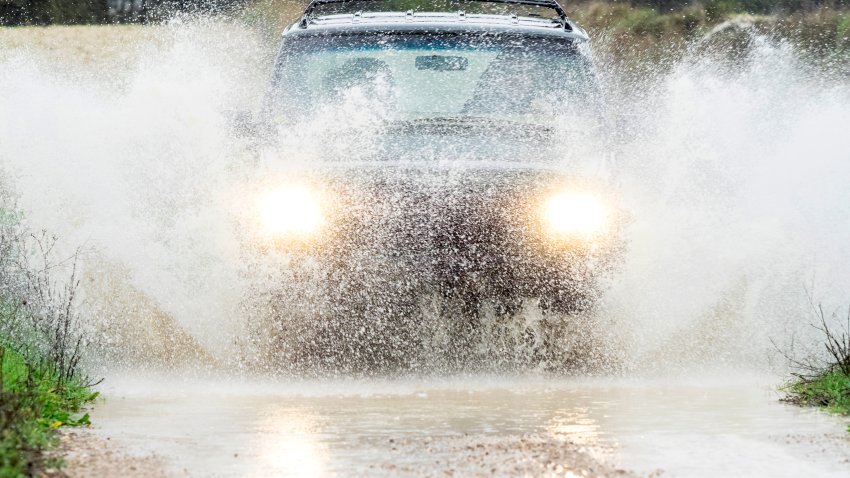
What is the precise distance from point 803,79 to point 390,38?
8.08 m

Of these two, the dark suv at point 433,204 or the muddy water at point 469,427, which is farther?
the dark suv at point 433,204

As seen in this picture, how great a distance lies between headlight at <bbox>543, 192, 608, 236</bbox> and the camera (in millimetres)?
6840

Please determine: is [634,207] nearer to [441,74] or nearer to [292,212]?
[441,74]

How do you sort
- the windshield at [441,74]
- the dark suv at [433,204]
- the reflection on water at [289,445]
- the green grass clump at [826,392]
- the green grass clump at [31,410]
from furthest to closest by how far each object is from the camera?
1. the windshield at [441,74]
2. the dark suv at [433,204]
3. the green grass clump at [826,392]
4. the reflection on water at [289,445]
5. the green grass clump at [31,410]

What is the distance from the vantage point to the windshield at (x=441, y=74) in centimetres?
794

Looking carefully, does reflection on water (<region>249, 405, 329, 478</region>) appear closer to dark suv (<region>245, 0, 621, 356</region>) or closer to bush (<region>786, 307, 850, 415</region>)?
dark suv (<region>245, 0, 621, 356</region>)

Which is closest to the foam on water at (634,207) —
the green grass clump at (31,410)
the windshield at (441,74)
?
the windshield at (441,74)

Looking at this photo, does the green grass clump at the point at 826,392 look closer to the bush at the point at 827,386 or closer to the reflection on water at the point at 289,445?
the bush at the point at 827,386

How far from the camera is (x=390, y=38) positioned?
809 centimetres

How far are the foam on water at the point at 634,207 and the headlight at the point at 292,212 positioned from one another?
1.34 ft

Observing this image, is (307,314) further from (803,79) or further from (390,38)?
(803,79)

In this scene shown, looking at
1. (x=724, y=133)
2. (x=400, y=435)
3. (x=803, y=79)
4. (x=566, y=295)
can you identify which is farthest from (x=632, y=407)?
(x=803, y=79)

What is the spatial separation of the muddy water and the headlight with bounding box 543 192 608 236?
76cm

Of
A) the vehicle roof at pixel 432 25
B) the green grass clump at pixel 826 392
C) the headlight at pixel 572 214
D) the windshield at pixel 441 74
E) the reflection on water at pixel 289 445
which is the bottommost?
the reflection on water at pixel 289 445
